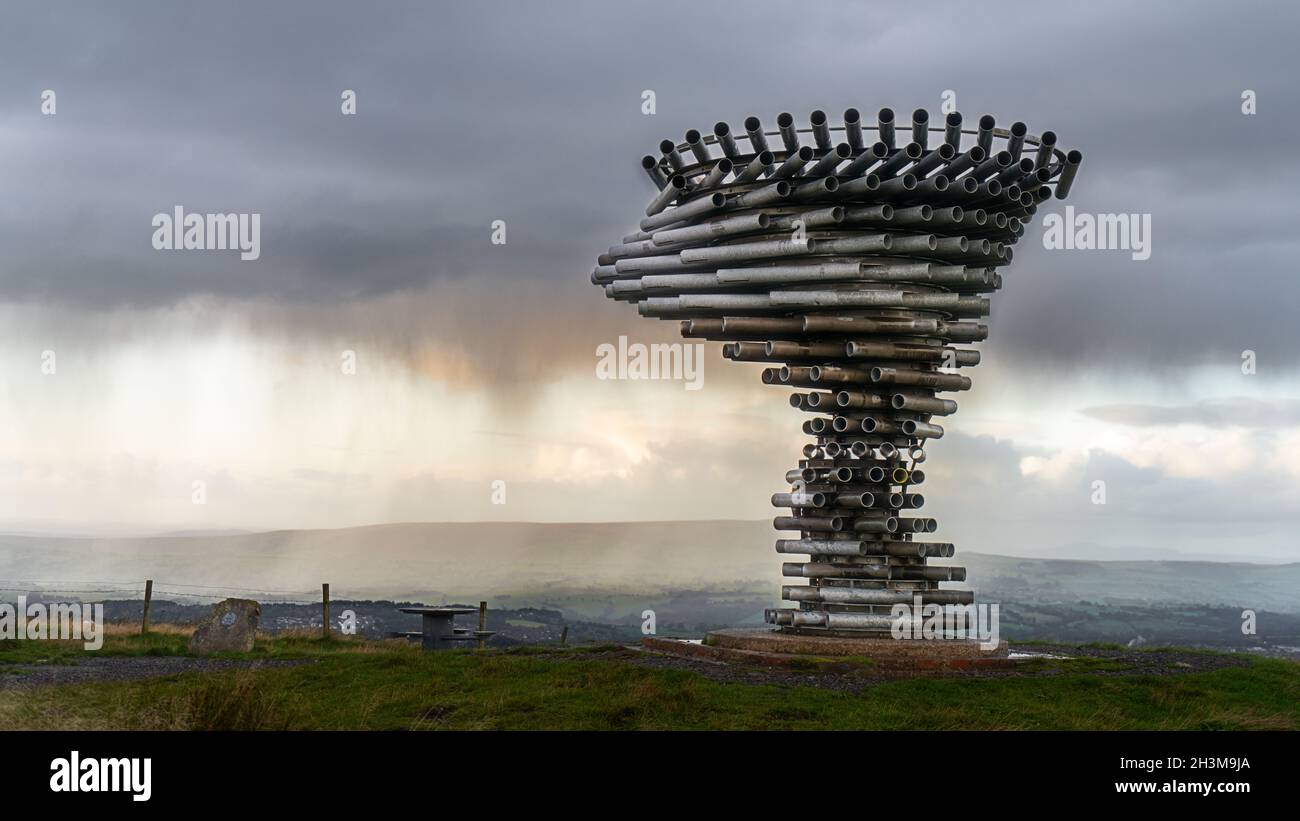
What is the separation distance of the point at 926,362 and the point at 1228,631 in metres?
40.2

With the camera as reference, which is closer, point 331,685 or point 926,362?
point 331,685

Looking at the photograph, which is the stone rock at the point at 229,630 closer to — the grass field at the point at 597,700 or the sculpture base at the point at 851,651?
the grass field at the point at 597,700

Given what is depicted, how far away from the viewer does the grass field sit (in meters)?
14.2

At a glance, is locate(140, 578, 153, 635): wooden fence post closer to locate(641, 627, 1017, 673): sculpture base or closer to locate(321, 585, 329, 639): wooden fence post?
locate(321, 585, 329, 639): wooden fence post

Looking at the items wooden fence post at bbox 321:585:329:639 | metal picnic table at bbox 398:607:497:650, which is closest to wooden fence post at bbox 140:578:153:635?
wooden fence post at bbox 321:585:329:639

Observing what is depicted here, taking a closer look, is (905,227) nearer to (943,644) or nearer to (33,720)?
(943,644)

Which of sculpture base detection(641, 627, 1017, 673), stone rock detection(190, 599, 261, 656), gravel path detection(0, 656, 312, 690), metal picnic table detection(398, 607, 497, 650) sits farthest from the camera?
metal picnic table detection(398, 607, 497, 650)

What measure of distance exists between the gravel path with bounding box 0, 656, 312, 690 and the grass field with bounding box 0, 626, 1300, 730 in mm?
707

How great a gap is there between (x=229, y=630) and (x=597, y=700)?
1051cm

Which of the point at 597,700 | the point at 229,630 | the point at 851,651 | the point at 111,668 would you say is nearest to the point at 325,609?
the point at 229,630

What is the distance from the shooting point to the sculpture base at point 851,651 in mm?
20609
